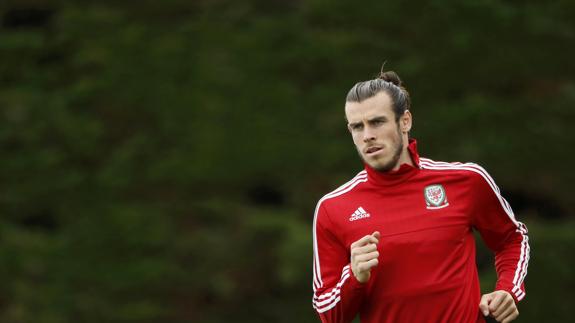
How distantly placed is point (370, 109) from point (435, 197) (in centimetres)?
44

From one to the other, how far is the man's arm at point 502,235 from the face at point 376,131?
0.36m

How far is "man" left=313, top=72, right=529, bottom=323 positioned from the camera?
4027mm

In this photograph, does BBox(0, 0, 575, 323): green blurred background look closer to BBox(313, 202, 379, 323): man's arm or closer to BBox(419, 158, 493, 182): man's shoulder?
BBox(419, 158, 493, 182): man's shoulder

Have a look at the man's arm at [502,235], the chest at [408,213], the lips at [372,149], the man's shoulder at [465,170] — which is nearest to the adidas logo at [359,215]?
the chest at [408,213]

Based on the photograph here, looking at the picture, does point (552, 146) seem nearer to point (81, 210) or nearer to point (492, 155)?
point (492, 155)

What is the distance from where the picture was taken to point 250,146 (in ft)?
44.0

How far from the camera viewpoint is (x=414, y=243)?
404cm

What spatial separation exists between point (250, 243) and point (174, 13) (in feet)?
11.1

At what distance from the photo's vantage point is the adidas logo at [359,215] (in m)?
4.14

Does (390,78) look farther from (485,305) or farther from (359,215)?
(485,305)

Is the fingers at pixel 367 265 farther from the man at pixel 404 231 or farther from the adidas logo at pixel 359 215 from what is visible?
the adidas logo at pixel 359 215

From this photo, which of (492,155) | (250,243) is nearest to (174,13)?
(250,243)

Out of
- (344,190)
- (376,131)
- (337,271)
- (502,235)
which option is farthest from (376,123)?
(502,235)

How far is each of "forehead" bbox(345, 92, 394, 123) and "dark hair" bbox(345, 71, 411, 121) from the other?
19 millimetres
